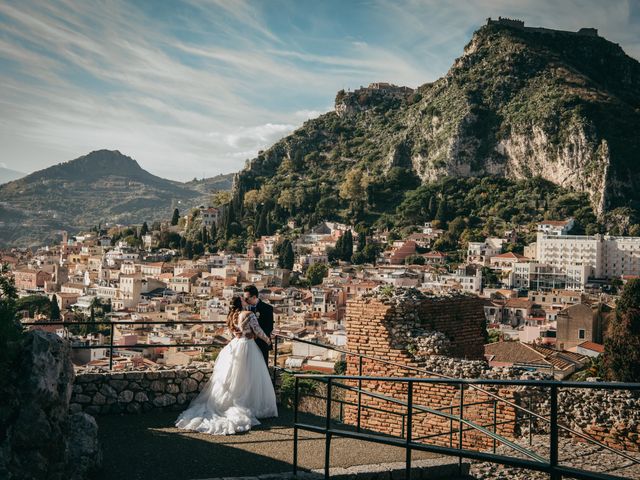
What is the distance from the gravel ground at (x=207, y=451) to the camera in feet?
16.1

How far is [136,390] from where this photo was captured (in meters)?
6.66

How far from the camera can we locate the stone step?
4699 mm

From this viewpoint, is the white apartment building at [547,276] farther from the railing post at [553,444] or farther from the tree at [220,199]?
the railing post at [553,444]

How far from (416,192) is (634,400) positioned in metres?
107

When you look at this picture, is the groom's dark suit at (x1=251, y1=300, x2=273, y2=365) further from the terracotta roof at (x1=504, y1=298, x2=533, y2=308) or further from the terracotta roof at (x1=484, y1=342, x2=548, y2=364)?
the terracotta roof at (x1=504, y1=298, x2=533, y2=308)

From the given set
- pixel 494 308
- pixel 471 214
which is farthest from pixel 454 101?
pixel 494 308

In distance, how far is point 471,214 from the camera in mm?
104375

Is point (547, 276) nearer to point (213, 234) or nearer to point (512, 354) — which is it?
point (213, 234)

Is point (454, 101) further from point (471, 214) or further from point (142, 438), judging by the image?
point (142, 438)

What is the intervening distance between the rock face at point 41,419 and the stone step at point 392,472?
1128 millimetres

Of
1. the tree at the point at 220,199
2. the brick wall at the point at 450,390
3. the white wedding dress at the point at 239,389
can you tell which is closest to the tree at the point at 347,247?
the tree at the point at 220,199

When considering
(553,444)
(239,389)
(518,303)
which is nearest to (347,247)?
(518,303)

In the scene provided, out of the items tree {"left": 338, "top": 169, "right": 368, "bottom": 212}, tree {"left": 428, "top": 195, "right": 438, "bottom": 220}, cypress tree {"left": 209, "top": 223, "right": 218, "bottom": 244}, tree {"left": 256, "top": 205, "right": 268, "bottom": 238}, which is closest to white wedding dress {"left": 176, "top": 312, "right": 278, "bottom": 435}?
tree {"left": 428, "top": 195, "right": 438, "bottom": 220}

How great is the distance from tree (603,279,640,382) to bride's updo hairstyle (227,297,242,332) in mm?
20506
